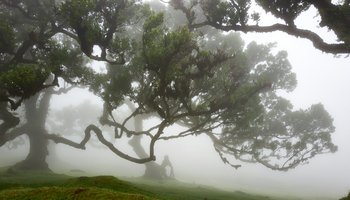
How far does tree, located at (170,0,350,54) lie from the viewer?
629 inches

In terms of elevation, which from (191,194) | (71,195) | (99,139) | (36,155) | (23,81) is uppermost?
(23,81)

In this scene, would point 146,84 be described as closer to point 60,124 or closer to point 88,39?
point 88,39

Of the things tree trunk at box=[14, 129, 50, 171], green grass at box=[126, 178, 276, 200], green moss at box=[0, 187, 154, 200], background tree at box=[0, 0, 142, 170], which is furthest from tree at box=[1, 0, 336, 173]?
green moss at box=[0, 187, 154, 200]

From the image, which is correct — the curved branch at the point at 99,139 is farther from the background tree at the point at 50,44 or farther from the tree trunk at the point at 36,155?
the background tree at the point at 50,44

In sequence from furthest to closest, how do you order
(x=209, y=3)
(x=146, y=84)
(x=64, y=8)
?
1. (x=146, y=84)
2. (x=209, y=3)
3. (x=64, y=8)

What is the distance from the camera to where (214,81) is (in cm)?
2166

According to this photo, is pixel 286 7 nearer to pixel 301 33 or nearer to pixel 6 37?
pixel 301 33

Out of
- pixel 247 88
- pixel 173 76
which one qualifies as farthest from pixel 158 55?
pixel 247 88

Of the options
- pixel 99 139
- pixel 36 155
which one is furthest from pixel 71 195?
pixel 36 155

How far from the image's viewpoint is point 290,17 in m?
17.1

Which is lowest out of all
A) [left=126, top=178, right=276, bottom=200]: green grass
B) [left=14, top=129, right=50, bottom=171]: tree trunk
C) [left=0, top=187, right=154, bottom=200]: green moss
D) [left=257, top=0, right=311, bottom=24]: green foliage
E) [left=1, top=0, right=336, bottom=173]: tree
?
[left=0, top=187, right=154, bottom=200]: green moss

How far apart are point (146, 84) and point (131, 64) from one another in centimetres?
169

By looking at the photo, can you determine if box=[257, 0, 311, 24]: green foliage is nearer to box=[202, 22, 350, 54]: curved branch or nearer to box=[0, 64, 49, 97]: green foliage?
box=[202, 22, 350, 54]: curved branch

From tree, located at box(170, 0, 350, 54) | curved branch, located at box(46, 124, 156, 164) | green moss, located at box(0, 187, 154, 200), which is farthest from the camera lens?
curved branch, located at box(46, 124, 156, 164)
